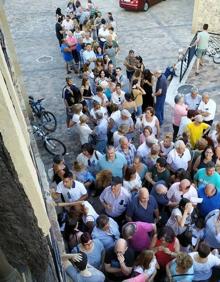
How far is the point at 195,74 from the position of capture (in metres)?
14.0

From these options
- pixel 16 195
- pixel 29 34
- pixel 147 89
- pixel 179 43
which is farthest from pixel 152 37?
pixel 16 195

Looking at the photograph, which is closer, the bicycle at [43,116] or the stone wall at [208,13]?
the bicycle at [43,116]

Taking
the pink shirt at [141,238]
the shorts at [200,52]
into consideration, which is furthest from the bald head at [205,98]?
the shorts at [200,52]

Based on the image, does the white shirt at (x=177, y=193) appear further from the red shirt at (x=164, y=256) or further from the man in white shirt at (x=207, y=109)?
the man in white shirt at (x=207, y=109)

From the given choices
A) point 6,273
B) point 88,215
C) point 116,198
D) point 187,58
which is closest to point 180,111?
point 116,198

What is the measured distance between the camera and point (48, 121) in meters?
11.2

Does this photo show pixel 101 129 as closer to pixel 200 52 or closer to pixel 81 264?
pixel 81 264

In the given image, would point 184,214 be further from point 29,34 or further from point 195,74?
Result: point 29,34

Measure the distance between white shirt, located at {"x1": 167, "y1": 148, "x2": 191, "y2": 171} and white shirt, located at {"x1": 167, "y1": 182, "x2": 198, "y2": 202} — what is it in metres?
0.83

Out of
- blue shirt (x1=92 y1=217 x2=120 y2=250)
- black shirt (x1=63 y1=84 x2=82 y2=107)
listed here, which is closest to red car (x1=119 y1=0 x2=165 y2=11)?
black shirt (x1=63 y1=84 x2=82 y2=107)

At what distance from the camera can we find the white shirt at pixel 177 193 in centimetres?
631

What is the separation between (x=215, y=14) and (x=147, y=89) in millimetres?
7902

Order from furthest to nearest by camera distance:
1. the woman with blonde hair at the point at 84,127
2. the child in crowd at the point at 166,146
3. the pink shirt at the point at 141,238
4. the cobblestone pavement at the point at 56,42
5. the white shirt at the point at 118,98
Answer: the cobblestone pavement at the point at 56,42 → the white shirt at the point at 118,98 → the woman with blonde hair at the point at 84,127 → the child in crowd at the point at 166,146 → the pink shirt at the point at 141,238

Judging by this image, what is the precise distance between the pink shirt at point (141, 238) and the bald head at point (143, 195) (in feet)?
1.38
